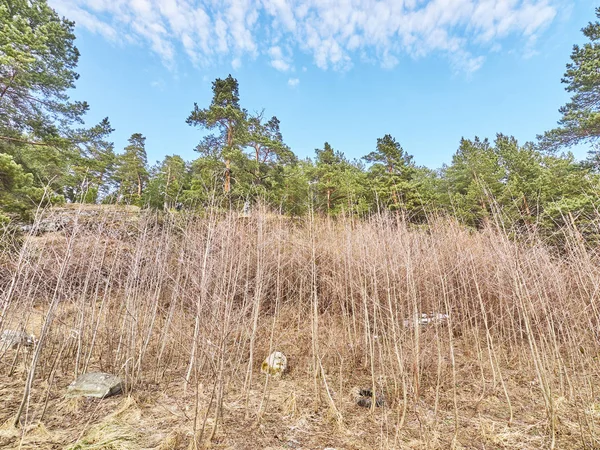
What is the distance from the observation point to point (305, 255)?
258 inches

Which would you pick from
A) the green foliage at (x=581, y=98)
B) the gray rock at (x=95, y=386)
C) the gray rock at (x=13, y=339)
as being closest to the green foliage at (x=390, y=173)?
the green foliage at (x=581, y=98)

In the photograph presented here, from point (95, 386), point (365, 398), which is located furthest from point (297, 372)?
point (95, 386)

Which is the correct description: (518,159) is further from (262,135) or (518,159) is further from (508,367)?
(262,135)

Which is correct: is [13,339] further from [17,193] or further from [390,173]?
[390,173]

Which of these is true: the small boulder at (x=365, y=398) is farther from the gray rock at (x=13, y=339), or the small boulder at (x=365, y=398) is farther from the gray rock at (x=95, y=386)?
the gray rock at (x=13, y=339)

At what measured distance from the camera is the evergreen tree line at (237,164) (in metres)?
5.95

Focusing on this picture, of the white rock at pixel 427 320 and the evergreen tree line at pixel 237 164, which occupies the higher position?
the evergreen tree line at pixel 237 164

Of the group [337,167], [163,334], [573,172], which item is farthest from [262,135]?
[573,172]

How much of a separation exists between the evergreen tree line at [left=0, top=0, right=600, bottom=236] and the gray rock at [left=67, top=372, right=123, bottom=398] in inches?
98.2

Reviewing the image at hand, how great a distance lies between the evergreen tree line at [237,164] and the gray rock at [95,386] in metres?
2.49

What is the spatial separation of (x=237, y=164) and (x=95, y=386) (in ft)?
29.0

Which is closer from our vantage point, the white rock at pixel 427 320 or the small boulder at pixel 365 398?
the white rock at pixel 427 320

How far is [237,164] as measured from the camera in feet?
36.4

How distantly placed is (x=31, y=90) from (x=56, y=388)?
8.00m
